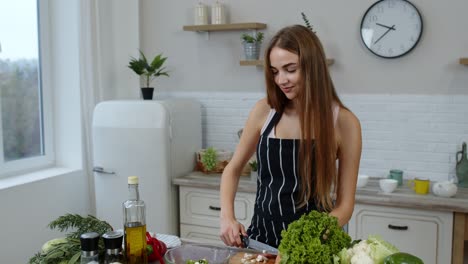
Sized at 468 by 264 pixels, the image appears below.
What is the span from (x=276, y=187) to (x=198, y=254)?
458mm

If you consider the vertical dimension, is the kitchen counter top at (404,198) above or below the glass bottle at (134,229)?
below

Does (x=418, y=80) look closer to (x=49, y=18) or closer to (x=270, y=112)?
(x=270, y=112)

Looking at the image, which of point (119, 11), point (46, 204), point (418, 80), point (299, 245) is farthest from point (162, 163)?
point (299, 245)

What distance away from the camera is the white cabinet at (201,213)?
11.4ft

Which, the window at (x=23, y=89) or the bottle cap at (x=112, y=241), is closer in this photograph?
the bottle cap at (x=112, y=241)

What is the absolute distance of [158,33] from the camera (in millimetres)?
4219

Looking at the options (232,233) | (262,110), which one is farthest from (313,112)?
(232,233)

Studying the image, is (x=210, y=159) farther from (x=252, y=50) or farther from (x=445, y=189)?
(x=445, y=189)

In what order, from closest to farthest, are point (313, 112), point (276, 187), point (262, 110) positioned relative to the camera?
1. point (313, 112)
2. point (276, 187)
3. point (262, 110)

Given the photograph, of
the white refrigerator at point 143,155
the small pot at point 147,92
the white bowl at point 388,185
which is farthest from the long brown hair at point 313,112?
the small pot at point 147,92

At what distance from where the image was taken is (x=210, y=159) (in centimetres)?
373

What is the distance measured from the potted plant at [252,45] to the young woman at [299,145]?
170cm

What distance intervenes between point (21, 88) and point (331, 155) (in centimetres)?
265

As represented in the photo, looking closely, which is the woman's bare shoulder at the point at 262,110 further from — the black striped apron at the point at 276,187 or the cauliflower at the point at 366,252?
the cauliflower at the point at 366,252
